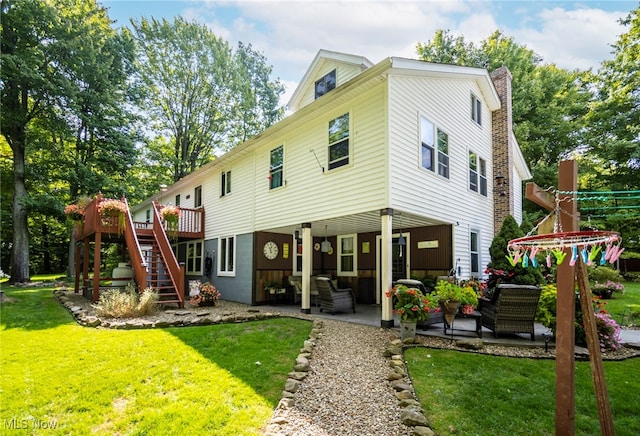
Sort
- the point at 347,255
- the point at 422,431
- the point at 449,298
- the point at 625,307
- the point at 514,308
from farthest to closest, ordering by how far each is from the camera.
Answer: the point at 347,255 → the point at 625,307 → the point at 449,298 → the point at 514,308 → the point at 422,431

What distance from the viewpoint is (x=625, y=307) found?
327 inches

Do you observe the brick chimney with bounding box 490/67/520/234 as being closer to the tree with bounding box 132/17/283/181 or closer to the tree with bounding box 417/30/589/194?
the tree with bounding box 417/30/589/194

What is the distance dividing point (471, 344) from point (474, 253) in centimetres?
545

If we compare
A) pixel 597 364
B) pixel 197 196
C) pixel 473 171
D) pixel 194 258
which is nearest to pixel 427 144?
pixel 473 171

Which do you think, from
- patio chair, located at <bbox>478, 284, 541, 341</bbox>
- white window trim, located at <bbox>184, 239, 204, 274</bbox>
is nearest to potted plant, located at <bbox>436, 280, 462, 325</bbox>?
patio chair, located at <bbox>478, 284, 541, 341</bbox>

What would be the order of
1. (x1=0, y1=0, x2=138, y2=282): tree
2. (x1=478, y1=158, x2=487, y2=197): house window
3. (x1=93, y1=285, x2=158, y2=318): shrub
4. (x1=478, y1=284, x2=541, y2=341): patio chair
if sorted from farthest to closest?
1. (x1=0, y1=0, x2=138, y2=282): tree
2. (x1=478, y1=158, x2=487, y2=197): house window
3. (x1=93, y1=285, x2=158, y2=318): shrub
4. (x1=478, y1=284, x2=541, y2=341): patio chair

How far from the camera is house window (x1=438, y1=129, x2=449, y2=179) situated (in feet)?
29.1

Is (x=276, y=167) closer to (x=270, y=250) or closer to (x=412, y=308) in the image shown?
(x=270, y=250)

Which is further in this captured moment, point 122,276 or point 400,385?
point 122,276

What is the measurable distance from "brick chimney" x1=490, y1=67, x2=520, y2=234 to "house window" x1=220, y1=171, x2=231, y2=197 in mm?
9506

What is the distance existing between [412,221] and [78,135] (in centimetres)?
1961

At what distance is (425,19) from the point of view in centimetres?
777

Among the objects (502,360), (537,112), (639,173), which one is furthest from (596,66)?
(502,360)

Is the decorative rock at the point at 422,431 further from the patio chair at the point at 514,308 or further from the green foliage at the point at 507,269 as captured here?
the green foliage at the point at 507,269
